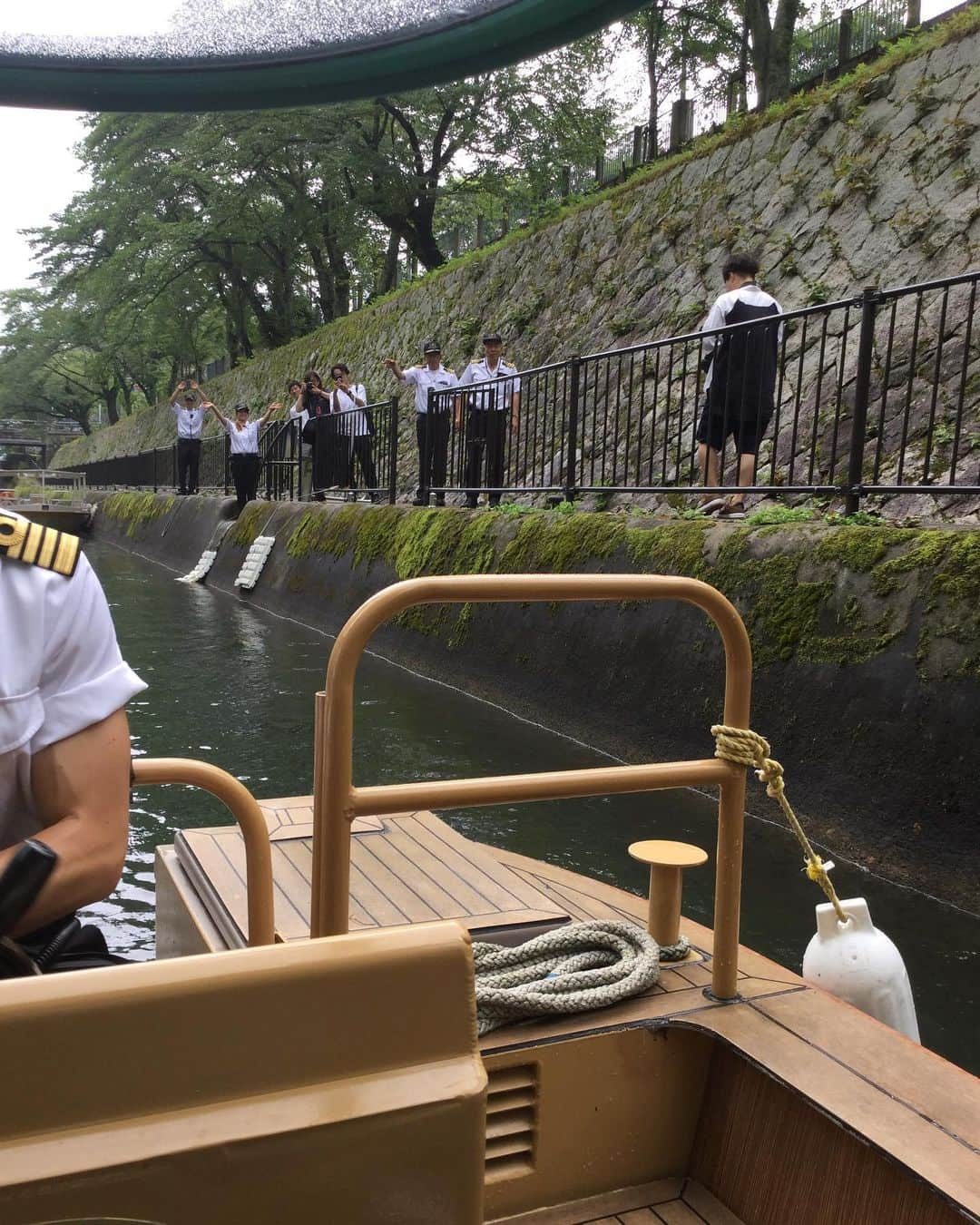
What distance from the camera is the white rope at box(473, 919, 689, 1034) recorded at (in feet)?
5.93

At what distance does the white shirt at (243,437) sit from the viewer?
14.8 m

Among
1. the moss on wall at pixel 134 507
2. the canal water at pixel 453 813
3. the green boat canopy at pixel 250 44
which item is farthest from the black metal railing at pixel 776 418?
the moss on wall at pixel 134 507

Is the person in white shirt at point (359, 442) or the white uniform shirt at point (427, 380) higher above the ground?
the white uniform shirt at point (427, 380)

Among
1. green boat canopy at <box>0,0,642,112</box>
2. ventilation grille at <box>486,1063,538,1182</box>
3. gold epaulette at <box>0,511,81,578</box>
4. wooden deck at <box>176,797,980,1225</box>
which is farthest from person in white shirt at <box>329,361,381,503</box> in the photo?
gold epaulette at <box>0,511,81,578</box>

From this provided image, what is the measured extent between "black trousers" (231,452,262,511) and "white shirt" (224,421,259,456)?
0.07 metres

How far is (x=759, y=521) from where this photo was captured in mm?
5078

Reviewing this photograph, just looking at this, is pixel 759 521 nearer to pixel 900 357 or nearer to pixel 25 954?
pixel 900 357

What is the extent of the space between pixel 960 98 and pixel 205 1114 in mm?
11284

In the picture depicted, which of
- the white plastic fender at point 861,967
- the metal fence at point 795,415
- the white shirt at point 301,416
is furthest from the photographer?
the white shirt at point 301,416

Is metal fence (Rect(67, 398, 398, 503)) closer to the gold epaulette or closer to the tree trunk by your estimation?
the tree trunk

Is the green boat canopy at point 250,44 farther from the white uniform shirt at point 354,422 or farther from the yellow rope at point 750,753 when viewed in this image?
the white uniform shirt at point 354,422

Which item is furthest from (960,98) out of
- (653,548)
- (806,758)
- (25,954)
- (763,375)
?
(25,954)

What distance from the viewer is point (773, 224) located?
11.0 m

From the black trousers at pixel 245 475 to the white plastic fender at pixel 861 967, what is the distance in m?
13.7
